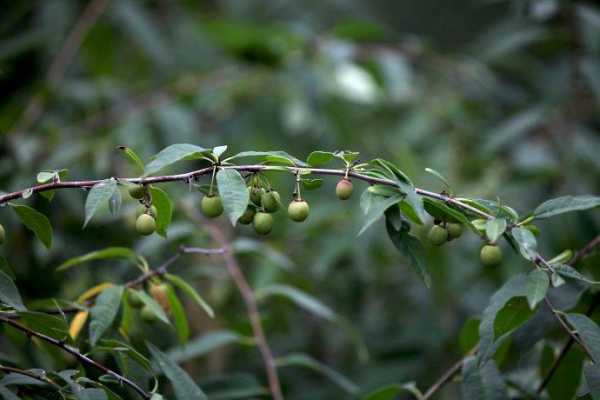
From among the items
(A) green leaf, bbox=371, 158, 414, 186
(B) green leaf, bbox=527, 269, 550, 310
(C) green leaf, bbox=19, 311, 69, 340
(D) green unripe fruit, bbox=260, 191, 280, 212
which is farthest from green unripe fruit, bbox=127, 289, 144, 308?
(B) green leaf, bbox=527, 269, 550, 310

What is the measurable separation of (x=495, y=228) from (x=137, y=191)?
35 centimetres

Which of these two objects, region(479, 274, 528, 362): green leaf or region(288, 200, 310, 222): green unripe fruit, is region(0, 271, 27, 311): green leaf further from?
region(479, 274, 528, 362): green leaf

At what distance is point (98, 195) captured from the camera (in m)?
0.74

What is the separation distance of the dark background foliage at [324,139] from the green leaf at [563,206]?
0.80m

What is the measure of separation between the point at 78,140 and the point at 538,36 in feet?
3.88

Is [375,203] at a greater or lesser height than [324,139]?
lesser

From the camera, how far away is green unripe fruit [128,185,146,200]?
78 centimetres

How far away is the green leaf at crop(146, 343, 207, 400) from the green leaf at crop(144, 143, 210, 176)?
0.29 m

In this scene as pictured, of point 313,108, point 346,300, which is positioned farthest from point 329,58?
point 346,300

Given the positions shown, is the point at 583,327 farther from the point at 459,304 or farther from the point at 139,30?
the point at 139,30

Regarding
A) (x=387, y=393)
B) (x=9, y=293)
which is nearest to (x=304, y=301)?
(x=387, y=393)

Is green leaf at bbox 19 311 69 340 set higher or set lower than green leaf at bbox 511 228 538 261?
lower

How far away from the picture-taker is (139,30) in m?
2.01

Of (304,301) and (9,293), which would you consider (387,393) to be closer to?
(304,301)
